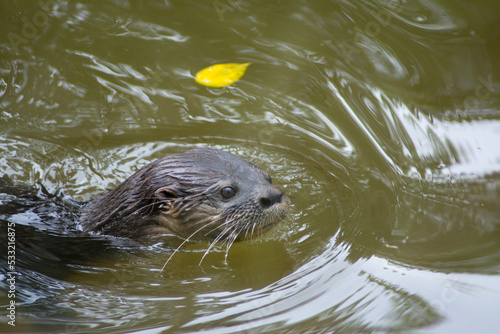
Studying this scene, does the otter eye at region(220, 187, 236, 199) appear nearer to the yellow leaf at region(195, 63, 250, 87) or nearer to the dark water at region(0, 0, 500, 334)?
the dark water at region(0, 0, 500, 334)

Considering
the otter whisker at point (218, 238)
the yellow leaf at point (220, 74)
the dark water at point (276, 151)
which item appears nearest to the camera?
the dark water at point (276, 151)

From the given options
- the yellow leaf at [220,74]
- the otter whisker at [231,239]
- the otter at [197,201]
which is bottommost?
the otter whisker at [231,239]

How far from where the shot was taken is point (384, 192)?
190 inches

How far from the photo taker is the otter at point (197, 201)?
13.6 feet

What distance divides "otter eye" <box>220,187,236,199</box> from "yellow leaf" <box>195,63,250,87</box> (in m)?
2.32

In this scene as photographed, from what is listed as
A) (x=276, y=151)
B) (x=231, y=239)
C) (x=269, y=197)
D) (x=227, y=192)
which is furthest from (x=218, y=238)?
(x=276, y=151)

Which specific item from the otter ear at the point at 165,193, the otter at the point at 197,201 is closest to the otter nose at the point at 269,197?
the otter at the point at 197,201

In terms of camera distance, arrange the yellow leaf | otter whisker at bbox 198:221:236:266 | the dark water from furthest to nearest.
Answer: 1. the yellow leaf
2. otter whisker at bbox 198:221:236:266
3. the dark water

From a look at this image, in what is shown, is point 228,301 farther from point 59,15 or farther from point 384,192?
point 59,15

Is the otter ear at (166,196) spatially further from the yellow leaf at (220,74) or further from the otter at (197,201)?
the yellow leaf at (220,74)

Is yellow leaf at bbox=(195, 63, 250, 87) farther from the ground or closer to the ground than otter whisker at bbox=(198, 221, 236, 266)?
farther from the ground

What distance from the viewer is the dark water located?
3.71m

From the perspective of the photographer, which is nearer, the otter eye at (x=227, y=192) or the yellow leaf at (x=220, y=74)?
the otter eye at (x=227, y=192)

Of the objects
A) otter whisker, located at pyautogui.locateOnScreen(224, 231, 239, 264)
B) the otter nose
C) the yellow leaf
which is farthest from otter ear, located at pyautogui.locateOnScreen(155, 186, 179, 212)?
the yellow leaf
